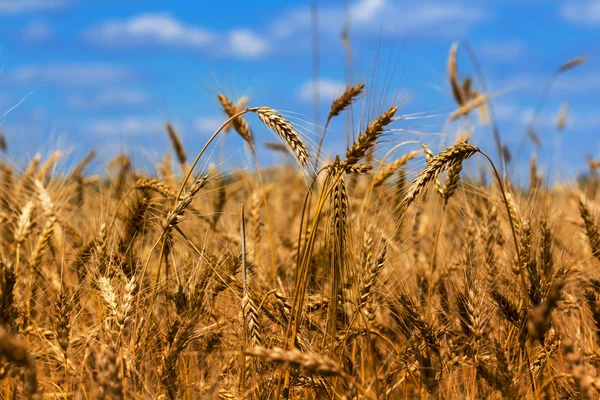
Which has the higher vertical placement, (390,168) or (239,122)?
(239,122)

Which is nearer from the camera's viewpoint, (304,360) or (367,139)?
(304,360)

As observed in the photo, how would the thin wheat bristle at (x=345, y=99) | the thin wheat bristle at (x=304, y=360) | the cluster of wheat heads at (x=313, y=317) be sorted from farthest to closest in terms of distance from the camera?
1. the thin wheat bristle at (x=345, y=99)
2. the cluster of wheat heads at (x=313, y=317)
3. the thin wheat bristle at (x=304, y=360)

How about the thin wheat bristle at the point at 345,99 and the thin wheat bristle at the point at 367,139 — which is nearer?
the thin wheat bristle at the point at 367,139

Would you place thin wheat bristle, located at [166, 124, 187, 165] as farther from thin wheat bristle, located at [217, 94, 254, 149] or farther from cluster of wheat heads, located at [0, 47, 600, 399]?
cluster of wheat heads, located at [0, 47, 600, 399]

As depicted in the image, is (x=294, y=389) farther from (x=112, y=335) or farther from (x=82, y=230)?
(x=82, y=230)

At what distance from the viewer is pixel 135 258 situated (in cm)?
266

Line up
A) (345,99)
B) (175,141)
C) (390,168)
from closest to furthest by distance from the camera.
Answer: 1. (345,99)
2. (390,168)
3. (175,141)

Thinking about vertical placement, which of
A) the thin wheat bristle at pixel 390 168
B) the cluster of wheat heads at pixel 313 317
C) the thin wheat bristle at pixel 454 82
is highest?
the thin wheat bristle at pixel 454 82

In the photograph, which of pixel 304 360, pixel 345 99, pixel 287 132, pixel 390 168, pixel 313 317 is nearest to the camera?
pixel 304 360

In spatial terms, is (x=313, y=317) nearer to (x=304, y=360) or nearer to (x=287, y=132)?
(x=287, y=132)

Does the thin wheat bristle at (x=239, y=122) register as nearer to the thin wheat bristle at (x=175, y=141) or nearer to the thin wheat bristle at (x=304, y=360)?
the thin wheat bristle at (x=175, y=141)

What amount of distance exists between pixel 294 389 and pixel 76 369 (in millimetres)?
728

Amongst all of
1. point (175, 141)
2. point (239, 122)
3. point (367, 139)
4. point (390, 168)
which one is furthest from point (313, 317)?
point (175, 141)

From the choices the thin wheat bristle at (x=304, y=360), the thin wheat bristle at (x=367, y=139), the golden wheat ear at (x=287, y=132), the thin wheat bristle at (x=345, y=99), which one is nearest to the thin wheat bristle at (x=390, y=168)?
the thin wheat bristle at (x=345, y=99)
